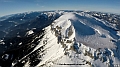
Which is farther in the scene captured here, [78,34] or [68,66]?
[78,34]

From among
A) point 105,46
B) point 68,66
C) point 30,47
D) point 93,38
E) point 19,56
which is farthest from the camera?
point 30,47

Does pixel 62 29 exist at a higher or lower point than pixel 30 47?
higher

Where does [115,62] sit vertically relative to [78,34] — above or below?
below

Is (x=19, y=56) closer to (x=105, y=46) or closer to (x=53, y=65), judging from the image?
(x=53, y=65)

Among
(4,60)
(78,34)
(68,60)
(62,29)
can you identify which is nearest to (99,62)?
(68,60)

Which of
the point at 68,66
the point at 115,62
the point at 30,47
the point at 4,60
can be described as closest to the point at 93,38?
the point at 115,62

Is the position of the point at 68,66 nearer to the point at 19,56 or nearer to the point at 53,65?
the point at 53,65

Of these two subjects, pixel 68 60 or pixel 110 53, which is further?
pixel 110 53

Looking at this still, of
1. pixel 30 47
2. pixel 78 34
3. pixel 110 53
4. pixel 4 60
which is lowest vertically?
pixel 4 60

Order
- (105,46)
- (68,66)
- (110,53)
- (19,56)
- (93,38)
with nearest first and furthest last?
(68,66) < (110,53) < (105,46) < (93,38) < (19,56)
